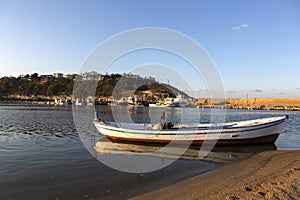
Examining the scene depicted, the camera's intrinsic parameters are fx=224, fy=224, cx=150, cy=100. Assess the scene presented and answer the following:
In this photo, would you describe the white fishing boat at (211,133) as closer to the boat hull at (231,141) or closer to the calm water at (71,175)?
the boat hull at (231,141)

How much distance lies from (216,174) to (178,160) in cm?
323

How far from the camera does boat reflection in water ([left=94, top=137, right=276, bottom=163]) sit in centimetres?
1359

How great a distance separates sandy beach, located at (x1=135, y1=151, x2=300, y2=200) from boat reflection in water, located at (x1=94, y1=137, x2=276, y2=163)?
2.47 meters

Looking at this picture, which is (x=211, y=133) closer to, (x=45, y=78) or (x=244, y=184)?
(x=244, y=184)

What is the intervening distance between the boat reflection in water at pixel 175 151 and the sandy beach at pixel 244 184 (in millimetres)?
2468

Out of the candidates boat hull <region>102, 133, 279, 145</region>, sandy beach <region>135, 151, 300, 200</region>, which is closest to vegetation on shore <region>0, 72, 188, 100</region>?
boat hull <region>102, 133, 279, 145</region>

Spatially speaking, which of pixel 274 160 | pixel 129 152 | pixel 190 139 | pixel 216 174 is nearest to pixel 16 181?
pixel 129 152

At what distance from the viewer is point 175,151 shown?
15.1 meters

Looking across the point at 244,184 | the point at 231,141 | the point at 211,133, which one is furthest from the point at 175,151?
the point at 244,184

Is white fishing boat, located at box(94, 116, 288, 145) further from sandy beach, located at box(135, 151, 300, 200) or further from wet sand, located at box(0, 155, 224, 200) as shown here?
sandy beach, located at box(135, 151, 300, 200)

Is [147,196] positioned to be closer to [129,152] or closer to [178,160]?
[178,160]

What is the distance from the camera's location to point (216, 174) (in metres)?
→ 9.73

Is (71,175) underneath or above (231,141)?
underneath

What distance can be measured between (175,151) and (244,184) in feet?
24.7
